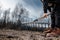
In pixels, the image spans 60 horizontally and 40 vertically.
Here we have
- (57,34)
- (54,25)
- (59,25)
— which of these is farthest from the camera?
(54,25)

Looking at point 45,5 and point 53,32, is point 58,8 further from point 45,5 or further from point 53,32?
point 53,32

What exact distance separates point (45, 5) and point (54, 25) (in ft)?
6.78

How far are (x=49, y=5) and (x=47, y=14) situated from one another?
1047mm

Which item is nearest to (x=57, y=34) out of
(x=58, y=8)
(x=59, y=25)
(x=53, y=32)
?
(x=53, y=32)

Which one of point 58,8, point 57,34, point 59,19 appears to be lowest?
point 57,34

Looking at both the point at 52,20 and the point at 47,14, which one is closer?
the point at 47,14

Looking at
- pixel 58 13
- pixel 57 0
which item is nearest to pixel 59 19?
pixel 58 13

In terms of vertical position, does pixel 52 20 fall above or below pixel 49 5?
below

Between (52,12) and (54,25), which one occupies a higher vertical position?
(52,12)

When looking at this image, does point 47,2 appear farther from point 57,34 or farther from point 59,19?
point 57,34

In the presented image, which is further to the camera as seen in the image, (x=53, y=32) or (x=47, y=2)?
(x=47, y=2)

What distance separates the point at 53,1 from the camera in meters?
16.3

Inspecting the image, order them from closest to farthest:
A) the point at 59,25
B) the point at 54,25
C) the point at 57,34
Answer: the point at 57,34 < the point at 59,25 < the point at 54,25

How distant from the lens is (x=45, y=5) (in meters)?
16.8
